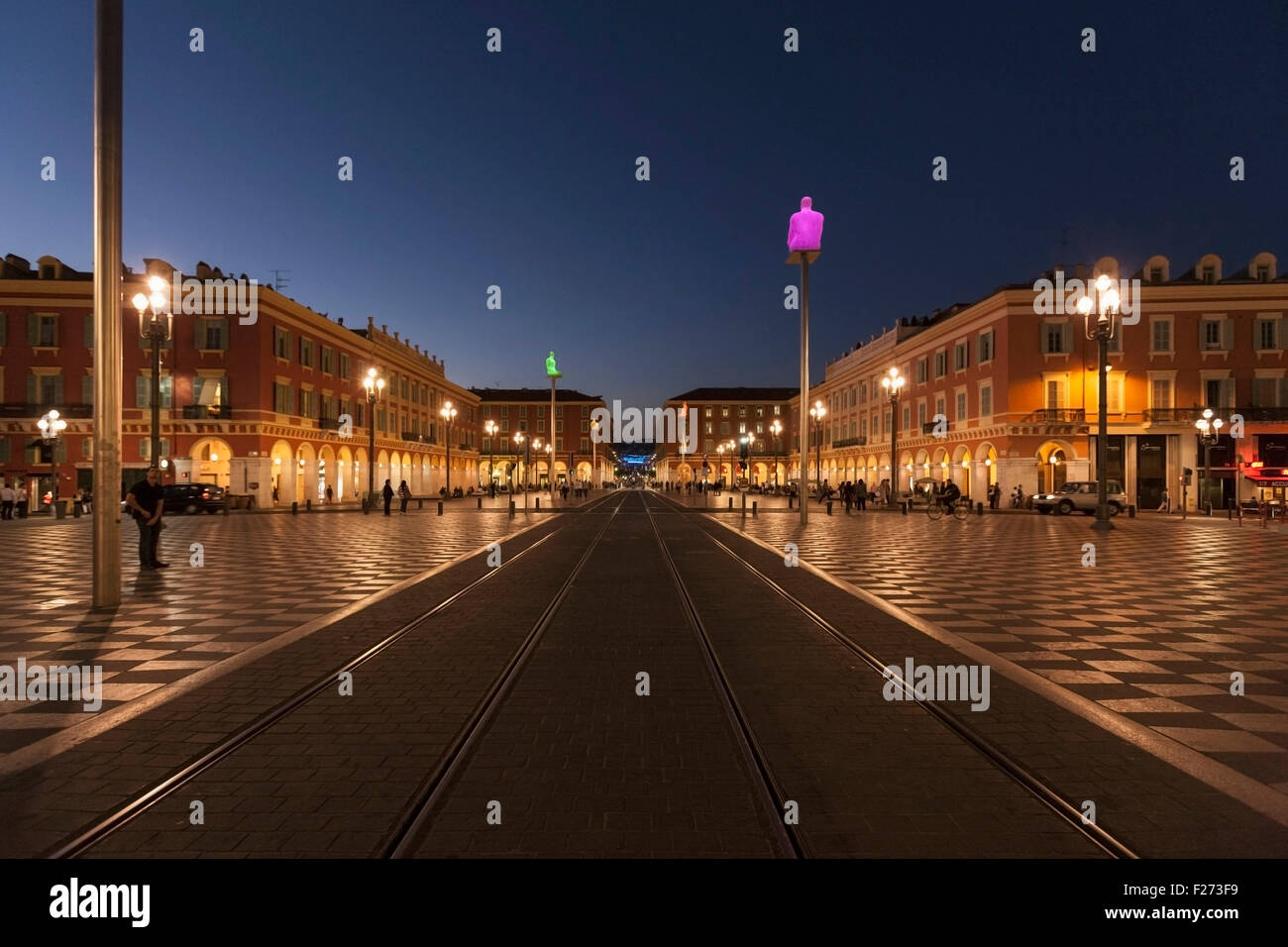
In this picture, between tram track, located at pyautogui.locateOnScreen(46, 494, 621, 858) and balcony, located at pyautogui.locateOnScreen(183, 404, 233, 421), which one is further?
balcony, located at pyautogui.locateOnScreen(183, 404, 233, 421)

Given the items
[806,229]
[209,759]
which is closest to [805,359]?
[806,229]

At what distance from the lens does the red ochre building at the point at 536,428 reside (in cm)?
11550

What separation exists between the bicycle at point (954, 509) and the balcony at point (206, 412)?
3665 cm

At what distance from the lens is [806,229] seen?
32.1 m

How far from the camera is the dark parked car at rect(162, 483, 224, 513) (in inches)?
1431

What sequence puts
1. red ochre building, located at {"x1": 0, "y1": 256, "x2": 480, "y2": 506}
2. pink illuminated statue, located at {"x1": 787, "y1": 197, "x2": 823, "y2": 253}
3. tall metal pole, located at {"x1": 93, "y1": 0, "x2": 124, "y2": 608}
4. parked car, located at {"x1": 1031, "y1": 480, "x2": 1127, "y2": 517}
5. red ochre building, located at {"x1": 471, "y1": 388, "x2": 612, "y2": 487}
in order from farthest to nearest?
red ochre building, located at {"x1": 471, "y1": 388, "x2": 612, "y2": 487}
red ochre building, located at {"x1": 0, "y1": 256, "x2": 480, "y2": 506}
parked car, located at {"x1": 1031, "y1": 480, "x2": 1127, "y2": 517}
pink illuminated statue, located at {"x1": 787, "y1": 197, "x2": 823, "y2": 253}
tall metal pole, located at {"x1": 93, "y1": 0, "x2": 124, "y2": 608}

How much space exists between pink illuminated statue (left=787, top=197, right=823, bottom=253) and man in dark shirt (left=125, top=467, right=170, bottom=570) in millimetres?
25223

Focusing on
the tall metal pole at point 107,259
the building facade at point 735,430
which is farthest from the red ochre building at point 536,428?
the tall metal pole at point 107,259

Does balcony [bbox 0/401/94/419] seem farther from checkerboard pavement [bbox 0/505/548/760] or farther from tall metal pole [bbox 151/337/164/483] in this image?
tall metal pole [bbox 151/337/164/483]

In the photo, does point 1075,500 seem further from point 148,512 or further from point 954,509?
point 148,512

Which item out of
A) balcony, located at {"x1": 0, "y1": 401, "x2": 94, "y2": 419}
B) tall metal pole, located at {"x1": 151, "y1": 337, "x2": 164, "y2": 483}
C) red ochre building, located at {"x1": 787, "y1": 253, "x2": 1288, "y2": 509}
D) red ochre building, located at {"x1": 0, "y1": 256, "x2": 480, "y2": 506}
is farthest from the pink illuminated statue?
balcony, located at {"x1": 0, "y1": 401, "x2": 94, "y2": 419}

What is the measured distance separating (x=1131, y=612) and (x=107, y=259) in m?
14.2

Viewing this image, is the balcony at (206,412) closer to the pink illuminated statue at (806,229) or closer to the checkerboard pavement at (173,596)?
the checkerboard pavement at (173,596)
